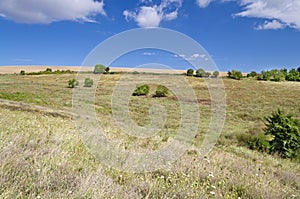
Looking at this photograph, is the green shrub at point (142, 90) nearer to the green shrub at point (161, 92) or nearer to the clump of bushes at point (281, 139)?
the green shrub at point (161, 92)

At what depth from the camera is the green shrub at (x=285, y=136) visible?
1328cm

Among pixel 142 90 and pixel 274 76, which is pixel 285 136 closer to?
pixel 142 90

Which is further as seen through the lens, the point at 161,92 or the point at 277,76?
the point at 277,76

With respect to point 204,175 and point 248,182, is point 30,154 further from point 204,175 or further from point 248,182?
point 248,182

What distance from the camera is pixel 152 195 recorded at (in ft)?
12.3

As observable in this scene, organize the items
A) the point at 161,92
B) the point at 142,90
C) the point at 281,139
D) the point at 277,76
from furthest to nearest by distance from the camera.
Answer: the point at 277,76 < the point at 142,90 < the point at 161,92 < the point at 281,139

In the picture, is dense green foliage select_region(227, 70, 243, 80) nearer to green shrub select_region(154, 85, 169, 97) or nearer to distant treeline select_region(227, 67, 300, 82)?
distant treeline select_region(227, 67, 300, 82)

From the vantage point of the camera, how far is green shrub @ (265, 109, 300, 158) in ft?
43.6

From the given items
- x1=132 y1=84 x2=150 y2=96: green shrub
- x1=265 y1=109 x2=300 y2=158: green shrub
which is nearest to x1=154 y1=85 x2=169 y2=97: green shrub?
x1=132 y1=84 x2=150 y2=96: green shrub

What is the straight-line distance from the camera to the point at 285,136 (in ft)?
45.7

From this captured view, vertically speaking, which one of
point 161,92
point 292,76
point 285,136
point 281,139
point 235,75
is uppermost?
point 292,76

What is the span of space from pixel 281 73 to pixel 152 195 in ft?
323

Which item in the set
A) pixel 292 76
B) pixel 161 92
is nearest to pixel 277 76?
pixel 292 76

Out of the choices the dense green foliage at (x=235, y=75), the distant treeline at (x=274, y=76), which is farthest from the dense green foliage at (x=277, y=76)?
the dense green foliage at (x=235, y=75)
